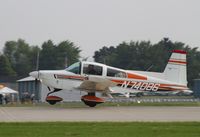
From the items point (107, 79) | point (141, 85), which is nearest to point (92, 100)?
point (107, 79)

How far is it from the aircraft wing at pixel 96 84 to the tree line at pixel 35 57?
252ft

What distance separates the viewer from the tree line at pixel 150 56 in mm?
103188

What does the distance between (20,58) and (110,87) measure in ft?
337

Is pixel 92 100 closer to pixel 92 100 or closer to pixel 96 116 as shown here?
pixel 92 100

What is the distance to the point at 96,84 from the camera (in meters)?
27.9

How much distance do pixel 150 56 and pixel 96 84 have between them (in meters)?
79.7

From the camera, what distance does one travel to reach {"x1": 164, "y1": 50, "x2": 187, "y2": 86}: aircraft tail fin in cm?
3047

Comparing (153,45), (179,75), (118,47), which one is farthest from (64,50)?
(179,75)

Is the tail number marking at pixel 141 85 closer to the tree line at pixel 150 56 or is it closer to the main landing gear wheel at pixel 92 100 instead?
the main landing gear wheel at pixel 92 100
